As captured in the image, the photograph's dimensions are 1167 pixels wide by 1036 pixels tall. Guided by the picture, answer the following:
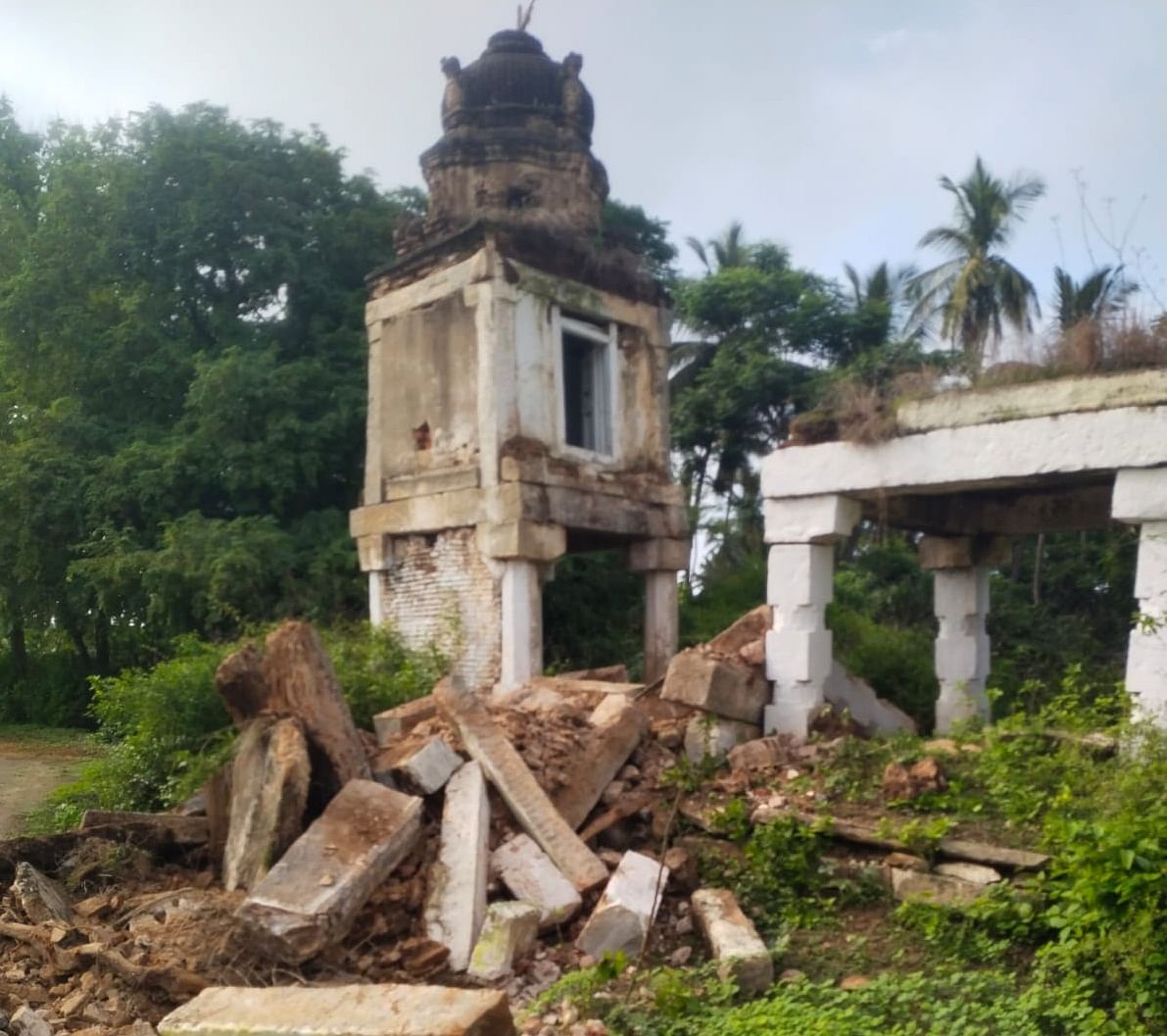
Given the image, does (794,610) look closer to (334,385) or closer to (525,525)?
(525,525)

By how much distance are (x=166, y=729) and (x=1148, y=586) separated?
6622 millimetres

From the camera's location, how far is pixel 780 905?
5734 mm

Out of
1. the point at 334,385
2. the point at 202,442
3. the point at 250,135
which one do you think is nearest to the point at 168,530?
the point at 202,442

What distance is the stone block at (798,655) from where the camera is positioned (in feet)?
25.3

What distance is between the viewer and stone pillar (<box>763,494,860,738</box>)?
7734mm

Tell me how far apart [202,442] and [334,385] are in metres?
1.98

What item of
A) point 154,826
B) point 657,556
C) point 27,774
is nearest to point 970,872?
point 154,826

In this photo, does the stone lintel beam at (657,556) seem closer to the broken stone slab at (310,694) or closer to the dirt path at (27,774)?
the broken stone slab at (310,694)

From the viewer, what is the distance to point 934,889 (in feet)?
17.9

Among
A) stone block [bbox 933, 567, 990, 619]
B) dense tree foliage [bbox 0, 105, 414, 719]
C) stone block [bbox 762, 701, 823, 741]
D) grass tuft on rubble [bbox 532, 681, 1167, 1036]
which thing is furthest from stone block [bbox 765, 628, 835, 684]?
dense tree foliage [bbox 0, 105, 414, 719]

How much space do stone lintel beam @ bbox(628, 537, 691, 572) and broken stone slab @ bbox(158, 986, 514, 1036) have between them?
28.5 feet

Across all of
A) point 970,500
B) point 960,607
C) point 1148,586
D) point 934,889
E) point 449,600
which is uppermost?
point 970,500

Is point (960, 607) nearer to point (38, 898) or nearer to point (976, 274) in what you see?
point (38, 898)

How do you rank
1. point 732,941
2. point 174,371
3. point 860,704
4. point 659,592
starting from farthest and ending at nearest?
1. point 174,371
2. point 659,592
3. point 860,704
4. point 732,941
